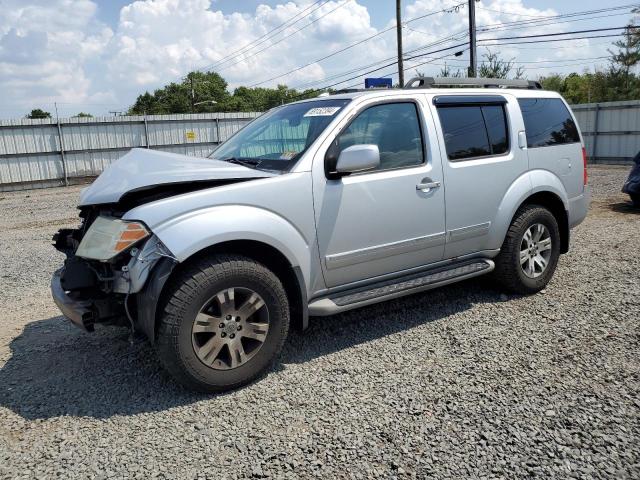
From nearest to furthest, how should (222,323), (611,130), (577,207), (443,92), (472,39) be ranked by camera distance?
(222,323) < (443,92) < (577,207) < (611,130) < (472,39)

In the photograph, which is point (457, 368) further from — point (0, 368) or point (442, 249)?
point (0, 368)

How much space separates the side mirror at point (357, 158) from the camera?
3.63 m

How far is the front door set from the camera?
12.5 feet

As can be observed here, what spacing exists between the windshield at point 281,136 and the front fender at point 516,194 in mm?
1801

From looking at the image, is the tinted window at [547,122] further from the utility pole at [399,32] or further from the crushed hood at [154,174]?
the utility pole at [399,32]

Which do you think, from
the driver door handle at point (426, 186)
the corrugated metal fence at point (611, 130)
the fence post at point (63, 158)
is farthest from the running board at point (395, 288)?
the fence post at point (63, 158)

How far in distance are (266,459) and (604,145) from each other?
2186cm

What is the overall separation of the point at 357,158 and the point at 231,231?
39.8 inches

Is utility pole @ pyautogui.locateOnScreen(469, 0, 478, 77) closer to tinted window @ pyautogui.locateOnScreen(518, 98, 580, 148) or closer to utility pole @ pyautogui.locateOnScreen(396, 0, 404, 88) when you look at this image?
utility pole @ pyautogui.locateOnScreen(396, 0, 404, 88)

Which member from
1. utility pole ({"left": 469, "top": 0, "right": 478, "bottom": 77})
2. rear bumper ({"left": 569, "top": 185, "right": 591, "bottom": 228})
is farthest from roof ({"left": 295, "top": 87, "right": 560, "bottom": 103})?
utility pole ({"left": 469, "top": 0, "right": 478, "bottom": 77})

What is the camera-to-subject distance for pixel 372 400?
3295 millimetres

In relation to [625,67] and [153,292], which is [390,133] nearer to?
[153,292]

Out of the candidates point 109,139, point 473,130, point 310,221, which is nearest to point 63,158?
point 109,139

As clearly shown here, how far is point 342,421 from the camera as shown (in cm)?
308
